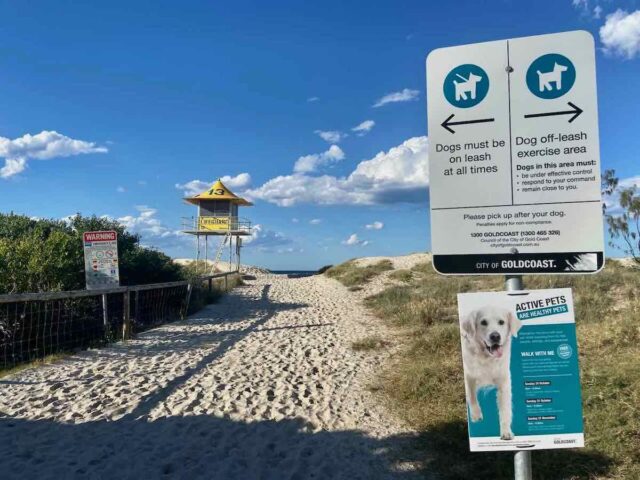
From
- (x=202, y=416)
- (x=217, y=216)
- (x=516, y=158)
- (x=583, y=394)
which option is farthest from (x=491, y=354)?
(x=217, y=216)

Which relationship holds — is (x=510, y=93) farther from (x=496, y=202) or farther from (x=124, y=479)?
(x=124, y=479)

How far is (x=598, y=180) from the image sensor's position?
2133 mm

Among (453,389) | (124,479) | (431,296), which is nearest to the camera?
(124,479)

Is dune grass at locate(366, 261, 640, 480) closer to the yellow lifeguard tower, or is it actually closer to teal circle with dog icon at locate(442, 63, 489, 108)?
teal circle with dog icon at locate(442, 63, 489, 108)

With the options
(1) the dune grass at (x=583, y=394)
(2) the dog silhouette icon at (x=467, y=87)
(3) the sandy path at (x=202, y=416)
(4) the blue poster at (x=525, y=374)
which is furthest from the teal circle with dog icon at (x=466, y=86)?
(3) the sandy path at (x=202, y=416)

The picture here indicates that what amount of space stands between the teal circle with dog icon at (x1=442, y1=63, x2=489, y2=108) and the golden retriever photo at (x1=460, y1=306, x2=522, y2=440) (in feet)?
3.15

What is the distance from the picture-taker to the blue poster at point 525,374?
7.13ft

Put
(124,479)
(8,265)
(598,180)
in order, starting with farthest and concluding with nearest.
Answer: (8,265), (124,479), (598,180)

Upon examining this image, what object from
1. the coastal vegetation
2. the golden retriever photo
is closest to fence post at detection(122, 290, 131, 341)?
the coastal vegetation

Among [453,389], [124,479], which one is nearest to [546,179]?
[124,479]

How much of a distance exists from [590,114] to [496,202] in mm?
538

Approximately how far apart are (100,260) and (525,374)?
9648 millimetres

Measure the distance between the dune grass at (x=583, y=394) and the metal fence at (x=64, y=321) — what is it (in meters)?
5.80

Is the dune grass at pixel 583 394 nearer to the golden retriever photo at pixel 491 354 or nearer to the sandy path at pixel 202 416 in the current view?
the sandy path at pixel 202 416
